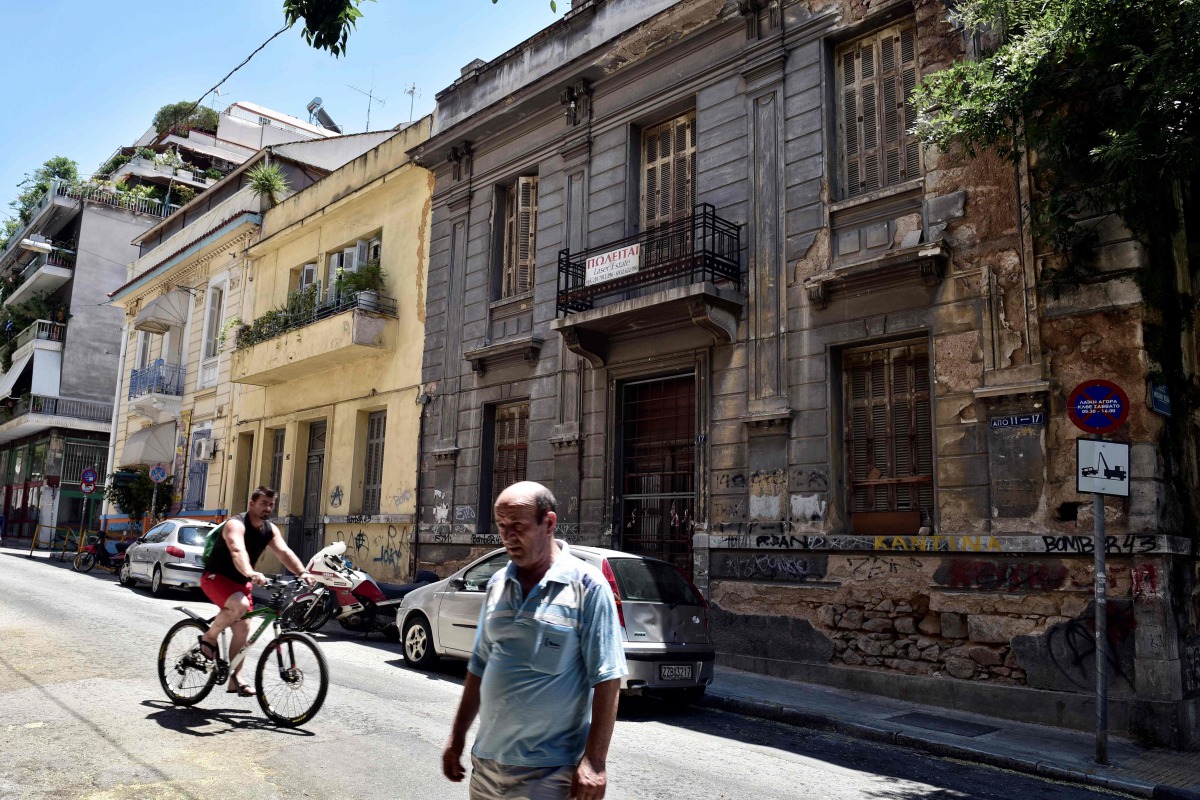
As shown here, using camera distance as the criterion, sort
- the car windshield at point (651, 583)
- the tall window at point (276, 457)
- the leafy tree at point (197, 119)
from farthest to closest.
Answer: the leafy tree at point (197, 119) → the tall window at point (276, 457) → the car windshield at point (651, 583)

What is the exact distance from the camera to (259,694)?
6.77 m

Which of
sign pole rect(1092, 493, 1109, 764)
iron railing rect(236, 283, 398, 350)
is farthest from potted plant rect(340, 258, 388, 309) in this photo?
sign pole rect(1092, 493, 1109, 764)

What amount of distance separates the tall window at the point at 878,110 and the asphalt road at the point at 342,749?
265 inches

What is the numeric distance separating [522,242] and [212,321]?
1401 cm

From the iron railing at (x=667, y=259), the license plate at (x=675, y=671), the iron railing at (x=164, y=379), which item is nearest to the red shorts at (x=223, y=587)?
the license plate at (x=675, y=671)

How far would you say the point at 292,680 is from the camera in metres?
6.68

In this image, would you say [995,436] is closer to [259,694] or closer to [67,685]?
[259,694]

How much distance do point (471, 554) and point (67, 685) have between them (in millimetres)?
8188

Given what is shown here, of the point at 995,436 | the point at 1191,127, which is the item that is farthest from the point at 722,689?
the point at 1191,127

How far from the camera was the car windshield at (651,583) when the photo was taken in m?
8.41

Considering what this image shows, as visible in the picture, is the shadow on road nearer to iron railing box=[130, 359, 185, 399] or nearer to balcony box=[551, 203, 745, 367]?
balcony box=[551, 203, 745, 367]

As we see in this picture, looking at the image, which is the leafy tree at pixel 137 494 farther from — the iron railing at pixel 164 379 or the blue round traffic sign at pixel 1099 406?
the blue round traffic sign at pixel 1099 406

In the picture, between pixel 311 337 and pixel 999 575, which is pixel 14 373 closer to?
pixel 311 337

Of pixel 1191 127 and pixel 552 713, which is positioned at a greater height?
pixel 1191 127
